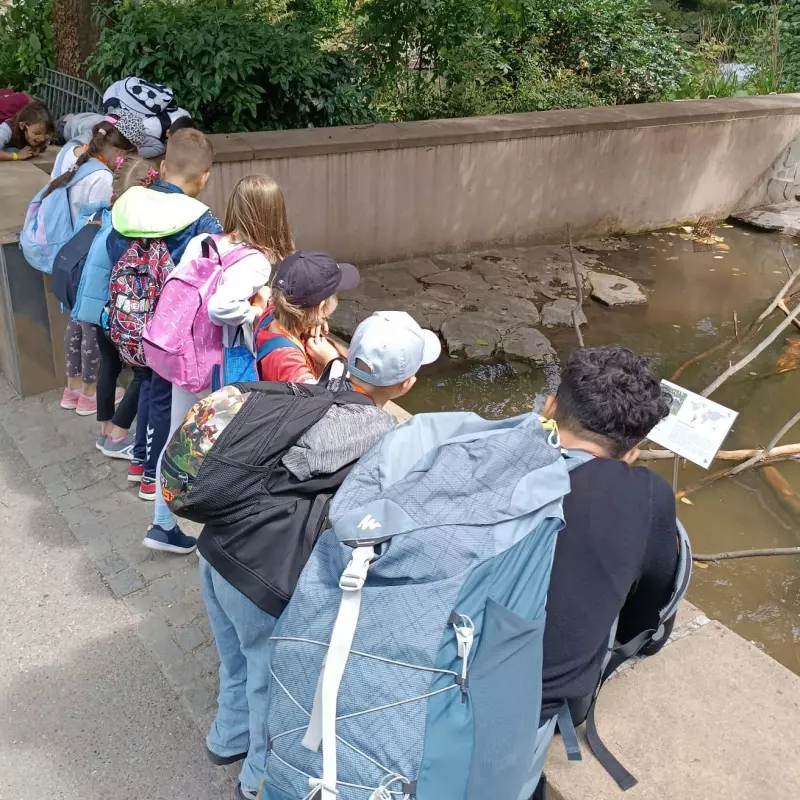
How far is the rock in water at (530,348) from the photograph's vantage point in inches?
248

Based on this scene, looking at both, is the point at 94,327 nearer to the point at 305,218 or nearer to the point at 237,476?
the point at 237,476

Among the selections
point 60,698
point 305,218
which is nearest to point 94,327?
point 60,698

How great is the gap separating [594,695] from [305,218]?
18.1ft

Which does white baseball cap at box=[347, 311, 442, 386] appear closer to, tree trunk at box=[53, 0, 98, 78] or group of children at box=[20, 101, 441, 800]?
group of children at box=[20, 101, 441, 800]

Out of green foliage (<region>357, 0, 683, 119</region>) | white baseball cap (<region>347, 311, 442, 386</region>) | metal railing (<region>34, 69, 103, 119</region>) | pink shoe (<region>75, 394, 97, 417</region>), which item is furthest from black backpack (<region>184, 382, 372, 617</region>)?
green foliage (<region>357, 0, 683, 119</region>)

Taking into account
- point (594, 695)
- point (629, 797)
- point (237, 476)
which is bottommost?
point (629, 797)

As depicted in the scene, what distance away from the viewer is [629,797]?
6.75 ft

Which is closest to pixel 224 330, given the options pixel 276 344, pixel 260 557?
pixel 276 344

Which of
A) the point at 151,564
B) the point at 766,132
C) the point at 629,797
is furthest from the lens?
the point at 766,132

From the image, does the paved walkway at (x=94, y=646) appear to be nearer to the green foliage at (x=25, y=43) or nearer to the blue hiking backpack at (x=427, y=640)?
the blue hiking backpack at (x=427, y=640)

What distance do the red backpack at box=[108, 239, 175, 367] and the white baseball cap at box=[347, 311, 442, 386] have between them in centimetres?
143

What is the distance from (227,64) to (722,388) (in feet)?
15.0

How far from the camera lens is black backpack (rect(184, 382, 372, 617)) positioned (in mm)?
1888

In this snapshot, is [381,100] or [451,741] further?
[381,100]
